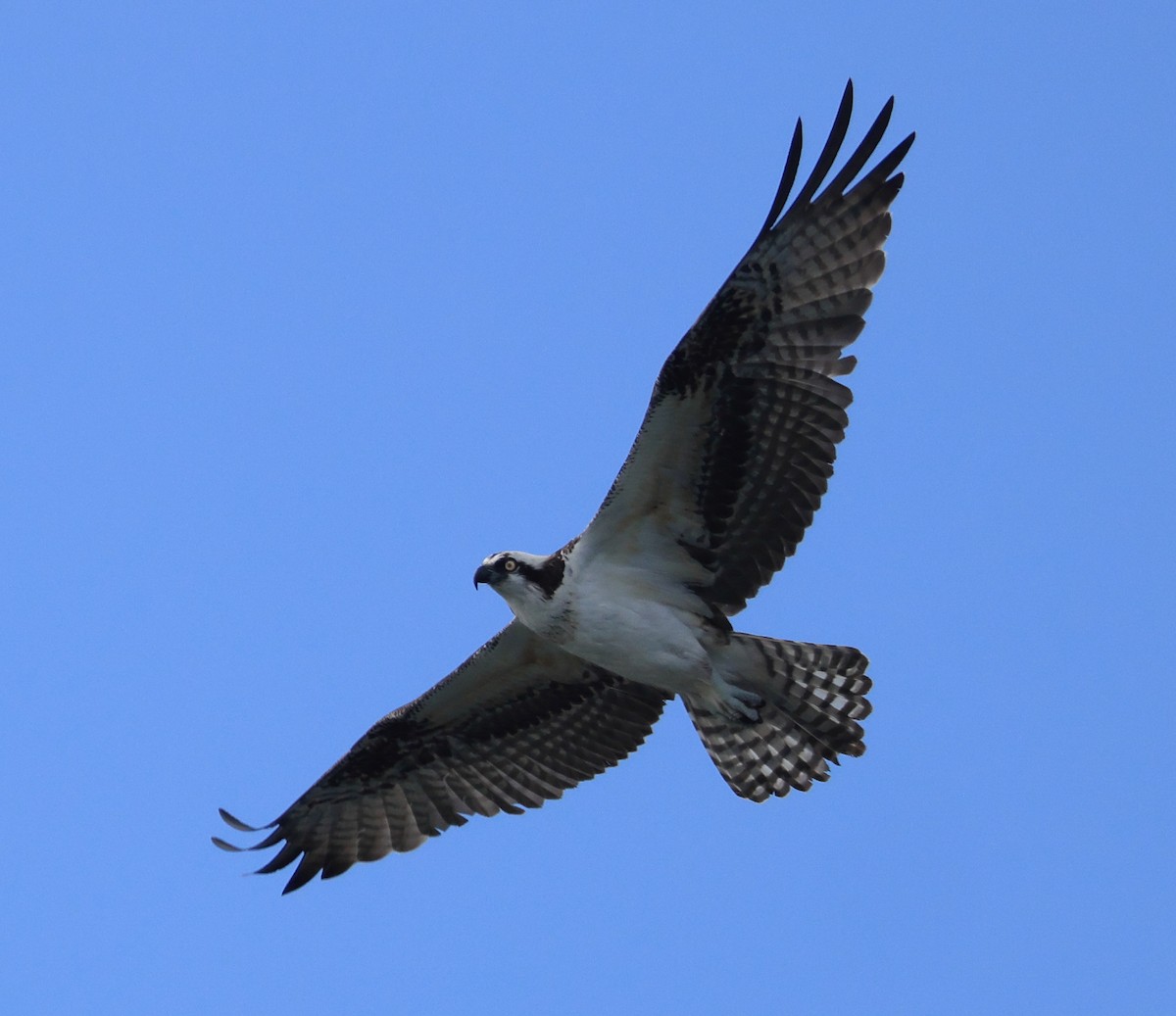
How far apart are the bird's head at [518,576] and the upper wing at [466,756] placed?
105cm

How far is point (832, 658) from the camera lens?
1067 cm

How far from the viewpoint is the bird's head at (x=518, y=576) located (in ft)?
34.1

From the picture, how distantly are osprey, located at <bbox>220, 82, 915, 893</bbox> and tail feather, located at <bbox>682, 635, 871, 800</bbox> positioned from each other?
0.01m

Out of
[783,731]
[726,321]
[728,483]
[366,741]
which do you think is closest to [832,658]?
[783,731]

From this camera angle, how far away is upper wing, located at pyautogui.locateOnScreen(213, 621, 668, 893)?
1145cm

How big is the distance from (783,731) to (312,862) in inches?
121

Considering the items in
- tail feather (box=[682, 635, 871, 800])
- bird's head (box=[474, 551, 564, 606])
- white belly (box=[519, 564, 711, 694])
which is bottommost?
tail feather (box=[682, 635, 871, 800])

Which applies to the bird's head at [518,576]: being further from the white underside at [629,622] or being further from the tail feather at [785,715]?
the tail feather at [785,715]

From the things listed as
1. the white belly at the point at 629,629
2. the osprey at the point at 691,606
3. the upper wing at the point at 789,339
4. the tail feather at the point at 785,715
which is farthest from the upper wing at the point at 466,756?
the upper wing at the point at 789,339

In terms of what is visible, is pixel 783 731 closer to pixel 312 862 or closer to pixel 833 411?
pixel 833 411

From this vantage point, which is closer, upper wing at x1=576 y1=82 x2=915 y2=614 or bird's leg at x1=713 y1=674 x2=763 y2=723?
upper wing at x1=576 y1=82 x2=915 y2=614

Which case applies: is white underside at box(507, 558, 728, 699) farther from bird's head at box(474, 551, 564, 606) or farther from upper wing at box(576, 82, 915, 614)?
upper wing at box(576, 82, 915, 614)

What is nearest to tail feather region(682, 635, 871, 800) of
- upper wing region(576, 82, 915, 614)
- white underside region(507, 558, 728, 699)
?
white underside region(507, 558, 728, 699)

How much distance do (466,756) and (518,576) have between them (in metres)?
1.83
